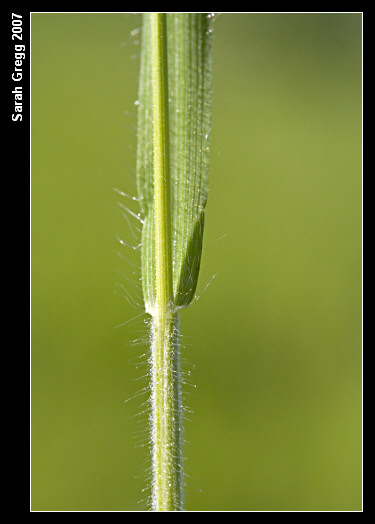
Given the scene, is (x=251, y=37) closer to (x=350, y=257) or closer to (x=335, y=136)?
(x=335, y=136)

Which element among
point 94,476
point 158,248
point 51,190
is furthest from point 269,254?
point 158,248

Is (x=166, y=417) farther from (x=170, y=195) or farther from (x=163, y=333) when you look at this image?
(x=170, y=195)

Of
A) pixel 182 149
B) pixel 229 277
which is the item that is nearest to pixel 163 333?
pixel 182 149

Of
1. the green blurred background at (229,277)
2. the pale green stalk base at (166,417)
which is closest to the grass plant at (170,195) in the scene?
the pale green stalk base at (166,417)

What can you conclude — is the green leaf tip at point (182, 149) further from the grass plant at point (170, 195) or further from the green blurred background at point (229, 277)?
the green blurred background at point (229, 277)

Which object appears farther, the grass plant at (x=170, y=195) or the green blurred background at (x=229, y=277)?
the green blurred background at (x=229, y=277)

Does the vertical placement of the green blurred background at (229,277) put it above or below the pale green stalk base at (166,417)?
above
